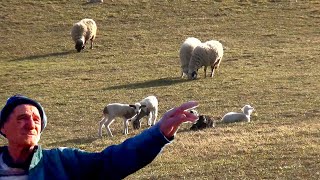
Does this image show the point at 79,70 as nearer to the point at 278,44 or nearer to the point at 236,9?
the point at 278,44

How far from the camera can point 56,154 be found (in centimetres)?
456

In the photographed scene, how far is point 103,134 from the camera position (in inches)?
700

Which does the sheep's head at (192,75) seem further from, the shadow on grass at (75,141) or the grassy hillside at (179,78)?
the shadow on grass at (75,141)

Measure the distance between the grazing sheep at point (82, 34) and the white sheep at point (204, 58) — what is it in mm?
9926

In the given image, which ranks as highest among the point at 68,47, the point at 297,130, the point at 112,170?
the point at 112,170

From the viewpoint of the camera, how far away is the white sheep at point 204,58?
90.7 feet

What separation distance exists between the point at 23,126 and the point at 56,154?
254 millimetres

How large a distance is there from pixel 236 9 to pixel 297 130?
30810 mm

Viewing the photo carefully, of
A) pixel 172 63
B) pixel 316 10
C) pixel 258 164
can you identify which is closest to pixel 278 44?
pixel 172 63

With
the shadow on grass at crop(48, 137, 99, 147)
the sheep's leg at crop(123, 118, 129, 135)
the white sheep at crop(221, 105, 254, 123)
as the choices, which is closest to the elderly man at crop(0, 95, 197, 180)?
the shadow on grass at crop(48, 137, 99, 147)

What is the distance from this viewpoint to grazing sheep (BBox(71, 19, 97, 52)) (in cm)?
3691

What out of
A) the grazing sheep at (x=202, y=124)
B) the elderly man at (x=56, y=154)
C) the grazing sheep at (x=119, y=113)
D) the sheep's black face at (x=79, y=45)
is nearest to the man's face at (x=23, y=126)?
the elderly man at (x=56, y=154)

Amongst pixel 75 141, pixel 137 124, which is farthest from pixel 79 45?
pixel 75 141

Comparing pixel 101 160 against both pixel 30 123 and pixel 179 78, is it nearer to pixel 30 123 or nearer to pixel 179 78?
pixel 30 123
